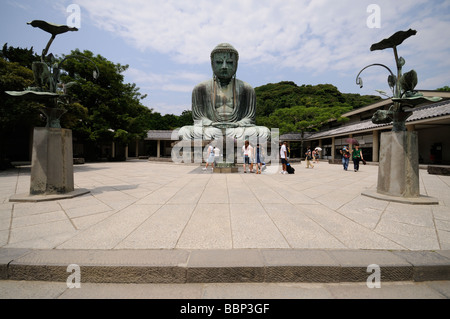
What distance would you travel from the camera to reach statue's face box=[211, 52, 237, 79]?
37.1 feet

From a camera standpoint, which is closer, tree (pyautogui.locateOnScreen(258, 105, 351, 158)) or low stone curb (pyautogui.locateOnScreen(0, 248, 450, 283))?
low stone curb (pyautogui.locateOnScreen(0, 248, 450, 283))

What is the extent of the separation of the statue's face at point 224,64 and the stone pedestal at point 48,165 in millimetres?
8891

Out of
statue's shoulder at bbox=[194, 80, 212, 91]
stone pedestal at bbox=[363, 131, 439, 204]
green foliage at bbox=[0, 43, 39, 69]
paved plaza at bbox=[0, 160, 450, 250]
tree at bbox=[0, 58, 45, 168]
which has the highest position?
green foliage at bbox=[0, 43, 39, 69]

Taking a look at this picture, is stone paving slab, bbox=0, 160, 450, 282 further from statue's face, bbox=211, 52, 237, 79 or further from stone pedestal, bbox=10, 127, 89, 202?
statue's face, bbox=211, 52, 237, 79

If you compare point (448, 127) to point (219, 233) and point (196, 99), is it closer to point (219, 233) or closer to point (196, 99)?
point (196, 99)

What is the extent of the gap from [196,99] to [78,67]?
12.2 metres

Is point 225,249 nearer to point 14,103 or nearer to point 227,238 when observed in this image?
point 227,238

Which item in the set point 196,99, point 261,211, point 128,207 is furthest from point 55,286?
point 196,99

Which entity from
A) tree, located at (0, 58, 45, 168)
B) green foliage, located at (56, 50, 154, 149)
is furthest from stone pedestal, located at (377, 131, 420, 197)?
green foliage, located at (56, 50, 154, 149)

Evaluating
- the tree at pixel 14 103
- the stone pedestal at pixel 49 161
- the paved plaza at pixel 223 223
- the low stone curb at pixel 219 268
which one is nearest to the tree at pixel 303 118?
the paved plaza at pixel 223 223

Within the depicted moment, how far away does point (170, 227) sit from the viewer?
2.66 metres

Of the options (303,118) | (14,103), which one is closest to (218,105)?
(14,103)

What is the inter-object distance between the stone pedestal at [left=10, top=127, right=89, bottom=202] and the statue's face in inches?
350

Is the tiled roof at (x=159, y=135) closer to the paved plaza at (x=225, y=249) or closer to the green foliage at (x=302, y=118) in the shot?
the green foliage at (x=302, y=118)
